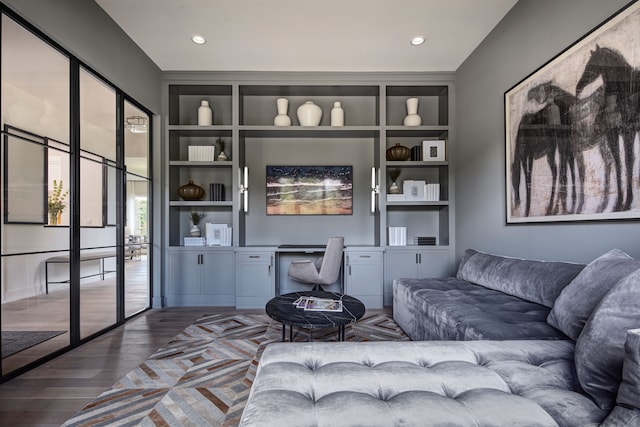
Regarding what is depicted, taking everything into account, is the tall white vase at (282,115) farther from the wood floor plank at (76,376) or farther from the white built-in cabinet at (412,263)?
the wood floor plank at (76,376)

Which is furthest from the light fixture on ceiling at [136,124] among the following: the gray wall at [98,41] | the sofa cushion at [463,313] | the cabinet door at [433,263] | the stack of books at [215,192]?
the cabinet door at [433,263]

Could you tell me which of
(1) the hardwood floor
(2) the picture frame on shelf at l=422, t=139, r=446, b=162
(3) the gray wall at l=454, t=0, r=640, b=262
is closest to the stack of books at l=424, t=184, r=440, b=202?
(3) the gray wall at l=454, t=0, r=640, b=262

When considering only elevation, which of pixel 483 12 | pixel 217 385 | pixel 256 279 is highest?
pixel 483 12

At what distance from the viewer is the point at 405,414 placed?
0.91 metres

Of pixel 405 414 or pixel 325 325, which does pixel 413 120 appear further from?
pixel 405 414

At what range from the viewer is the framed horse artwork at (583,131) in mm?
1675

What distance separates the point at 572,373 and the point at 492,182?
7.32 feet

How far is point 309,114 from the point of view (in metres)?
3.89

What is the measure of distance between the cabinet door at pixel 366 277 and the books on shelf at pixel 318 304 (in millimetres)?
1252

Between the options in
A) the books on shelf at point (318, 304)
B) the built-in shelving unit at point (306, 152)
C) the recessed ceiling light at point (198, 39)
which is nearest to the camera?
the books on shelf at point (318, 304)

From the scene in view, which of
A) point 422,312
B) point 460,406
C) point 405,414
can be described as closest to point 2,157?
point 405,414

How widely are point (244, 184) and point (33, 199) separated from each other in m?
2.11

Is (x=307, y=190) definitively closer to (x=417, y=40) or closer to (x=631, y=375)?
(x=417, y=40)

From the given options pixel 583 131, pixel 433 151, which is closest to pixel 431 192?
pixel 433 151
